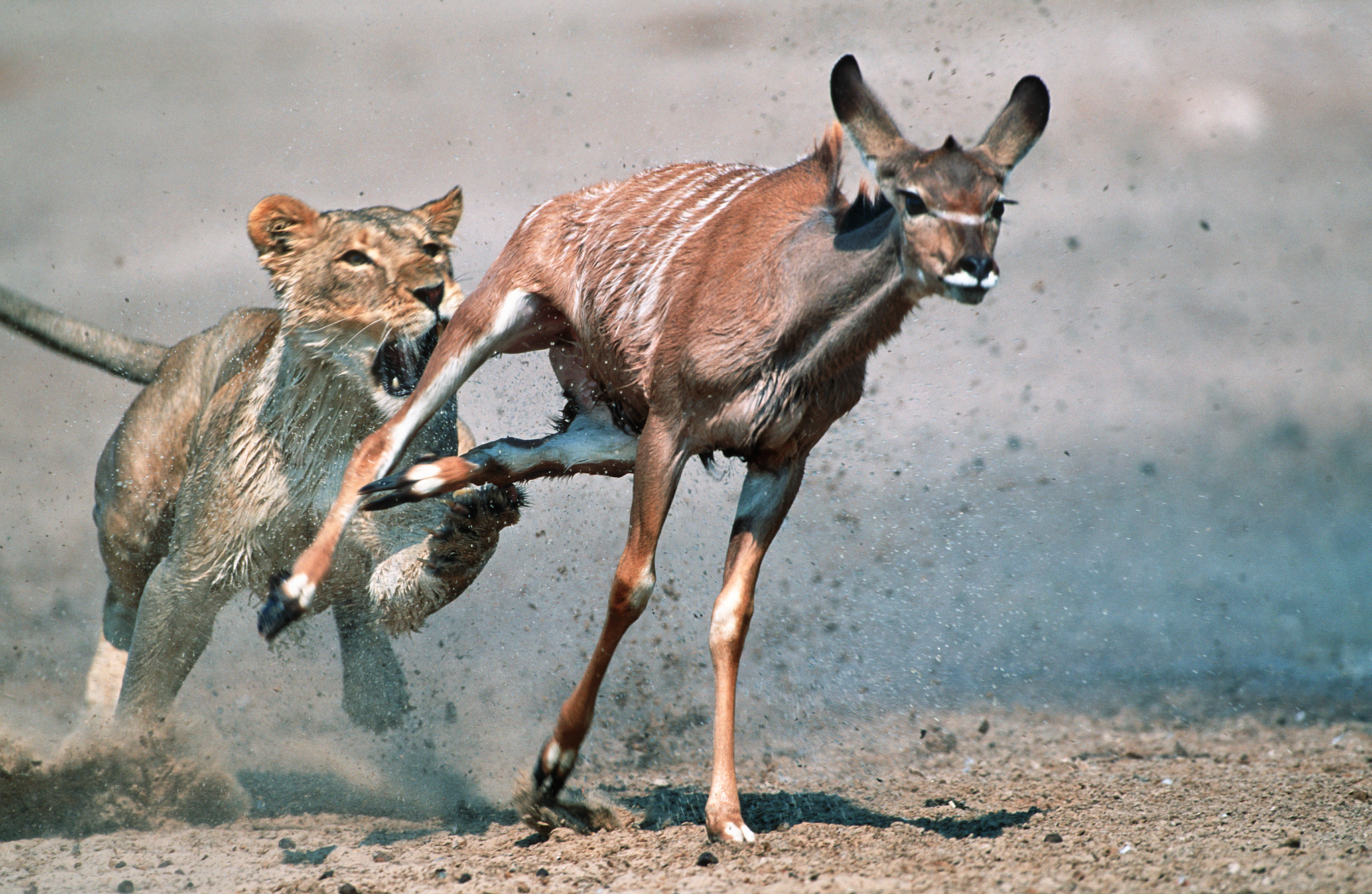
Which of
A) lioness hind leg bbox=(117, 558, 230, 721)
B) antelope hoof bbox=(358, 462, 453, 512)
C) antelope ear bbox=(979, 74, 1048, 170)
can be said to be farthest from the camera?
lioness hind leg bbox=(117, 558, 230, 721)

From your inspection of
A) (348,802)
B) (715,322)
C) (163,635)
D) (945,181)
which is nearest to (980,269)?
(945,181)

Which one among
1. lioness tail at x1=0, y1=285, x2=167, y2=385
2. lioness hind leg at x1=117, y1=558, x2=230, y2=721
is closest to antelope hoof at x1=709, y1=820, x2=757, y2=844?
lioness hind leg at x1=117, y1=558, x2=230, y2=721

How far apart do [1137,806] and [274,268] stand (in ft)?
16.1

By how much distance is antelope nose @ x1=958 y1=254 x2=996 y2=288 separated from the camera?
435 centimetres

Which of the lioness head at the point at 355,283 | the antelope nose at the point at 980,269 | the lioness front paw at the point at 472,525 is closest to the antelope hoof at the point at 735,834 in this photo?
the lioness front paw at the point at 472,525

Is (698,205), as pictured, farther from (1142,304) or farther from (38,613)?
(1142,304)

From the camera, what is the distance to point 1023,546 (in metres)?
9.53

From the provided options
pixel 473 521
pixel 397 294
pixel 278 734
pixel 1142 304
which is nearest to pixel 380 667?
pixel 278 734

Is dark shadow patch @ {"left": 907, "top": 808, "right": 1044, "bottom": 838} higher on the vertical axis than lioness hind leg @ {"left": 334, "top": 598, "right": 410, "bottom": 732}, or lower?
lower

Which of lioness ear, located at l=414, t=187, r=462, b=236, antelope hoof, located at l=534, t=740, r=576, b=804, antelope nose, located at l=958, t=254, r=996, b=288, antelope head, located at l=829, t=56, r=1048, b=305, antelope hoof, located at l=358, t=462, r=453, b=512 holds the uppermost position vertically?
lioness ear, located at l=414, t=187, r=462, b=236

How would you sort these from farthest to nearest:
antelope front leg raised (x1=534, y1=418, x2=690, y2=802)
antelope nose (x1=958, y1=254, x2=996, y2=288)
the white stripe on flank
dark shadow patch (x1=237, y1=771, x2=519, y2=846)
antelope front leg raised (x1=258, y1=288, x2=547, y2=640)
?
1. dark shadow patch (x1=237, y1=771, x2=519, y2=846)
2. antelope front leg raised (x1=258, y1=288, x2=547, y2=640)
3. the white stripe on flank
4. antelope front leg raised (x1=534, y1=418, x2=690, y2=802)
5. antelope nose (x1=958, y1=254, x2=996, y2=288)

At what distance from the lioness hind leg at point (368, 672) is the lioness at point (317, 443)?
0.09 m

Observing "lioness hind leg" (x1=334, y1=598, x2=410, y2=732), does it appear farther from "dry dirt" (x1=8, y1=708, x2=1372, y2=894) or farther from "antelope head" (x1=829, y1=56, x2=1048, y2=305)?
"antelope head" (x1=829, y1=56, x2=1048, y2=305)

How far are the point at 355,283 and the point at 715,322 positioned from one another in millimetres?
2053
